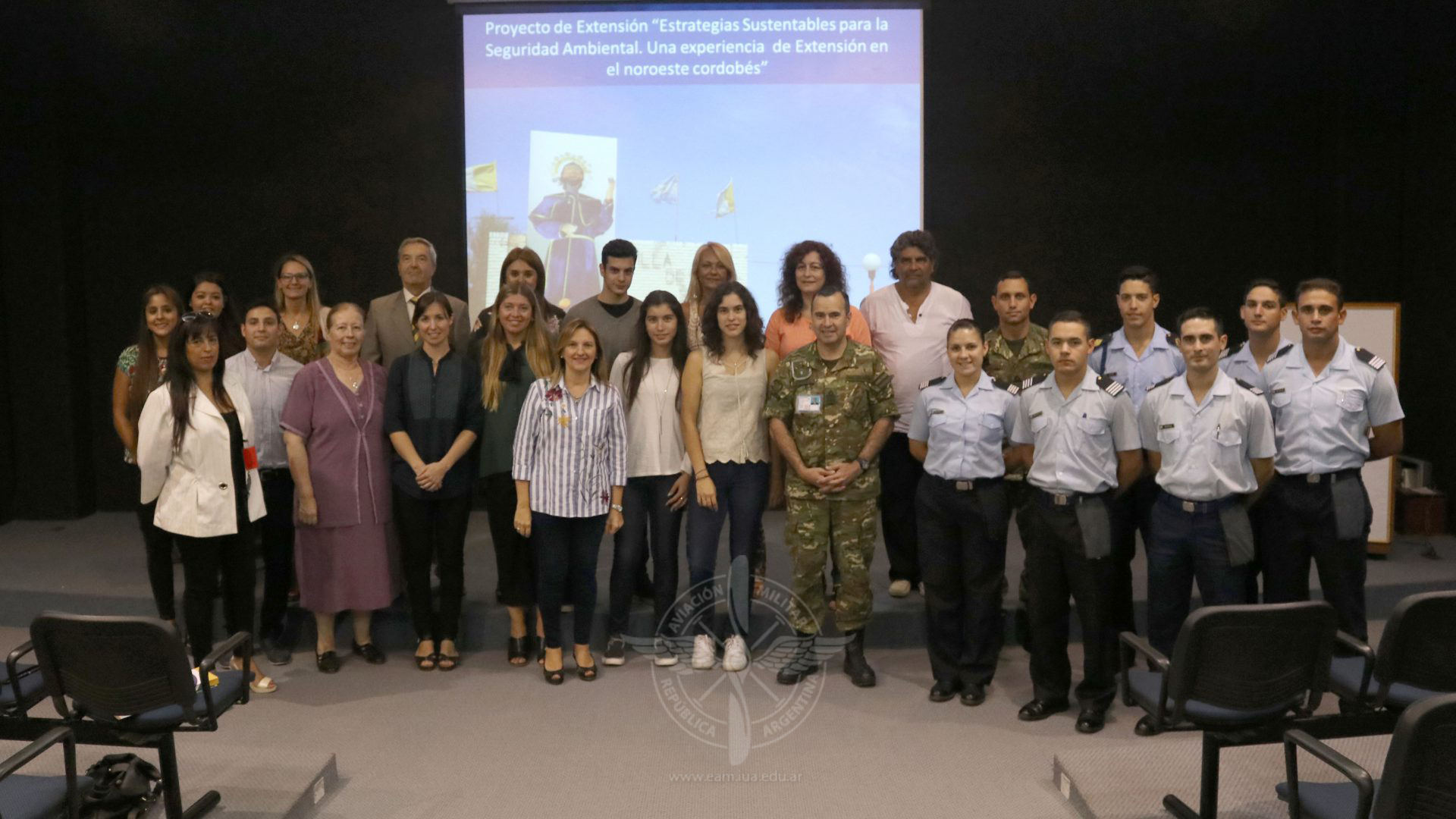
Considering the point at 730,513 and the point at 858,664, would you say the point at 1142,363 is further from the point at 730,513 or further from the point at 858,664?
the point at 730,513

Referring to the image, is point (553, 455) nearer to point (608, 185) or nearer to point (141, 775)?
point (141, 775)

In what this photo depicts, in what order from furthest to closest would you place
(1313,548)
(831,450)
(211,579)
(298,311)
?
1. (298,311)
2. (831,450)
3. (211,579)
4. (1313,548)

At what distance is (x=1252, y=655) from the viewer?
2.61 meters

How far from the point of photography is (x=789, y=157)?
622 centimetres

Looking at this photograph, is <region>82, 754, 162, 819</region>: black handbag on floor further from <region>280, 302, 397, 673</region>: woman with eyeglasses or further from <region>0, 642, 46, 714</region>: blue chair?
<region>280, 302, 397, 673</region>: woman with eyeglasses

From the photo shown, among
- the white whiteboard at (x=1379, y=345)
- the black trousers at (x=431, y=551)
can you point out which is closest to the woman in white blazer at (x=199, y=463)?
the black trousers at (x=431, y=551)

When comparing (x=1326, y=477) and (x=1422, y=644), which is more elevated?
(x=1326, y=477)

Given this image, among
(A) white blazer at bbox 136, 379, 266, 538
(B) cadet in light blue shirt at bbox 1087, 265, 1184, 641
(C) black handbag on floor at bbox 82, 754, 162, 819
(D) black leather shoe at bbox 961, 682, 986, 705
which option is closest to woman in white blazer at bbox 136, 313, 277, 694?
(A) white blazer at bbox 136, 379, 266, 538

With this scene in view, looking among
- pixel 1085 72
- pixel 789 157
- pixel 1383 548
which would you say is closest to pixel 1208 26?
pixel 1085 72

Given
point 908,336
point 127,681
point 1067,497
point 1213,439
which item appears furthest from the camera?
point 908,336

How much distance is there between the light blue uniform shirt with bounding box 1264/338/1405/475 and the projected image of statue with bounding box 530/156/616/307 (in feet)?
12.0

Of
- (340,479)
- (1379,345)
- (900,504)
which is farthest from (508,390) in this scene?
(1379,345)

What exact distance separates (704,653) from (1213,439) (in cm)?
203

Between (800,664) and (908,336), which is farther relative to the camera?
(908,336)
